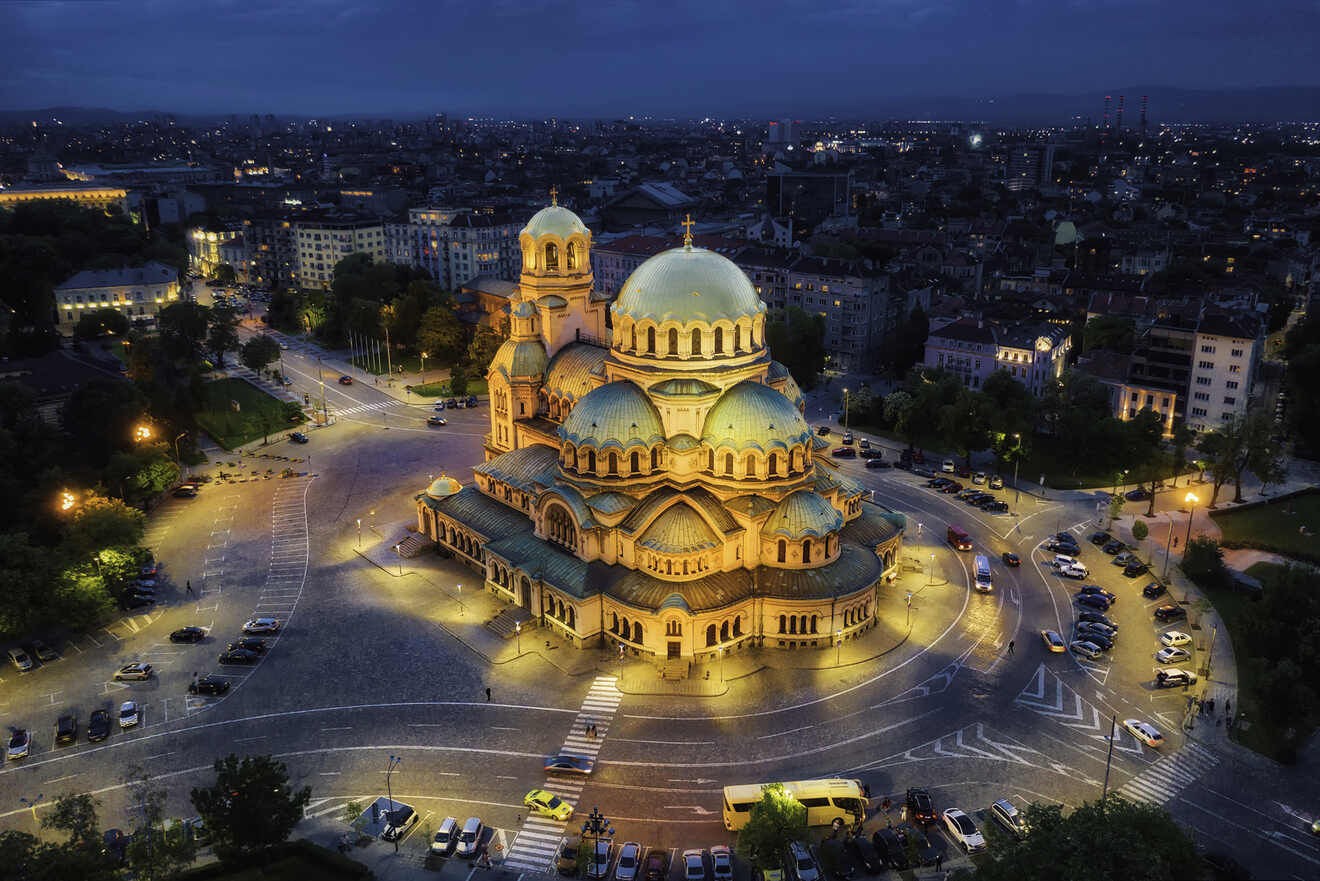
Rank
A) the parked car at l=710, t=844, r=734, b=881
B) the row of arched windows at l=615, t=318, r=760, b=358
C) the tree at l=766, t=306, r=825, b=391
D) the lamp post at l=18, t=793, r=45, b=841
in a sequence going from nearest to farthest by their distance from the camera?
the parked car at l=710, t=844, r=734, b=881
the lamp post at l=18, t=793, r=45, b=841
the row of arched windows at l=615, t=318, r=760, b=358
the tree at l=766, t=306, r=825, b=391

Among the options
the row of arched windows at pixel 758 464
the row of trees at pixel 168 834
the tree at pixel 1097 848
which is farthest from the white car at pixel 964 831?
the row of trees at pixel 168 834

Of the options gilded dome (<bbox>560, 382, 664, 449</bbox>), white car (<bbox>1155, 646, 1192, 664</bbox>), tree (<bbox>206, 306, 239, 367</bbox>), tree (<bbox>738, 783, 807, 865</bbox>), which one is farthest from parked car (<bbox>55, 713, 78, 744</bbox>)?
tree (<bbox>206, 306, 239, 367</bbox>)

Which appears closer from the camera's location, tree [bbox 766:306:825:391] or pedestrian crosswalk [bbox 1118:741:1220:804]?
pedestrian crosswalk [bbox 1118:741:1220:804]

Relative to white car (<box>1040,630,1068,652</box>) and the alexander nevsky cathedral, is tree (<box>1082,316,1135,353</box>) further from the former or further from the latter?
white car (<box>1040,630,1068,652</box>)

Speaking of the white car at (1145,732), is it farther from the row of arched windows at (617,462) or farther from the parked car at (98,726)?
the parked car at (98,726)

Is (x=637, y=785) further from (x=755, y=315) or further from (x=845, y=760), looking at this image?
(x=755, y=315)

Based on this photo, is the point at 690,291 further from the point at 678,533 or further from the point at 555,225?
the point at 555,225

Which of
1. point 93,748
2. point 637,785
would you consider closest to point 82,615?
point 93,748

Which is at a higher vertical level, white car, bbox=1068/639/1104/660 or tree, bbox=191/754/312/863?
tree, bbox=191/754/312/863
